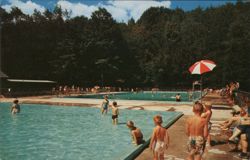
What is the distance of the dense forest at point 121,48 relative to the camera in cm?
5800

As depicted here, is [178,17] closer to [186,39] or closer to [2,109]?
[186,39]

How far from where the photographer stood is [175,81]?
7919 cm

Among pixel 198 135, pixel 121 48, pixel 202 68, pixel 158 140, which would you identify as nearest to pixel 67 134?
pixel 202 68

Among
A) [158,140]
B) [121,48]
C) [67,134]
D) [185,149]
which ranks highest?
[121,48]

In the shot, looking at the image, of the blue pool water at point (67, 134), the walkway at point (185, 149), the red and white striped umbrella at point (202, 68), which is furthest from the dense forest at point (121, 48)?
the walkway at point (185, 149)

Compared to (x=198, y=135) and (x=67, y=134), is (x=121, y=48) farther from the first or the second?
(x=198, y=135)

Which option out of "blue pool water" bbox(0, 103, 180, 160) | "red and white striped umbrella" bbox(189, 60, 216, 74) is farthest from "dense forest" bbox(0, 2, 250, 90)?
"red and white striped umbrella" bbox(189, 60, 216, 74)

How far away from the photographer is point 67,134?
15.1 metres

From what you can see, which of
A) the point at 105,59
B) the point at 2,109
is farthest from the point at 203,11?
the point at 2,109

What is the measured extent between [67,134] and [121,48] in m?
62.3

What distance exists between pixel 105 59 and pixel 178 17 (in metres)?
38.4

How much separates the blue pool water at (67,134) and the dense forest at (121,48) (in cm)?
3789

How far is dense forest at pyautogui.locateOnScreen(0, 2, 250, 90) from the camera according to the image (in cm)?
5800

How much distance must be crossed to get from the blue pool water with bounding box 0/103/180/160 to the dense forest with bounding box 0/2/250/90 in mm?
37893
